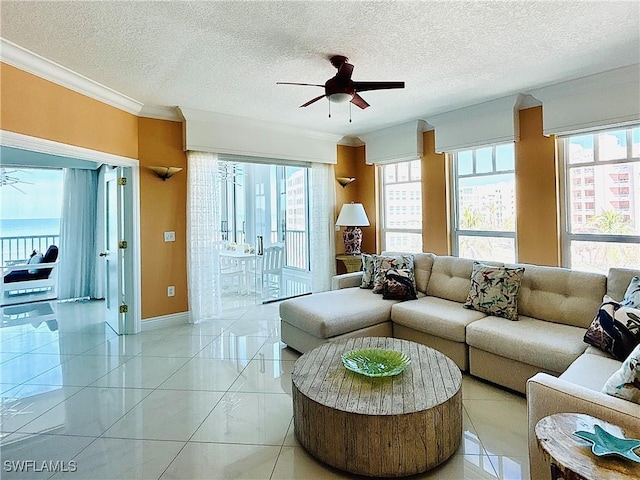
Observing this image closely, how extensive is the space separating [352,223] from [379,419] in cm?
385

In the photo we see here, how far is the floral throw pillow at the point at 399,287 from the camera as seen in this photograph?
151 inches

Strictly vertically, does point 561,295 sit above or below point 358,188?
below

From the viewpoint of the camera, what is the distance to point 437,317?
10.6 ft

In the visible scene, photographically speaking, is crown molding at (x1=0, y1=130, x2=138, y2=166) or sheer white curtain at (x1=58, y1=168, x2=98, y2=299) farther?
sheer white curtain at (x1=58, y1=168, x2=98, y2=299)

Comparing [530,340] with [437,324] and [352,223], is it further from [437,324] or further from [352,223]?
[352,223]


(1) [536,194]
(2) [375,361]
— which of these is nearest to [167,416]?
(2) [375,361]

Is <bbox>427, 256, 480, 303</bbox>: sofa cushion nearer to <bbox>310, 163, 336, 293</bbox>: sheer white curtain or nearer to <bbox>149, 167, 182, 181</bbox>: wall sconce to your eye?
<bbox>310, 163, 336, 293</bbox>: sheer white curtain

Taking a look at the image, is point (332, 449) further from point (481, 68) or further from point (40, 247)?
point (40, 247)

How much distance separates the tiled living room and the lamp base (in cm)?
5

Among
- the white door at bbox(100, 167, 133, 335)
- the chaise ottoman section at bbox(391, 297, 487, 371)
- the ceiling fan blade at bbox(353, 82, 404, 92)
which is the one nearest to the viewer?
the ceiling fan blade at bbox(353, 82, 404, 92)

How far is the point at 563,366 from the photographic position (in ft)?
7.91

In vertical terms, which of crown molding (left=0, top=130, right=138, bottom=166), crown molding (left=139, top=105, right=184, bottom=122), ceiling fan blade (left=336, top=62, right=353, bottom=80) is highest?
crown molding (left=139, top=105, right=184, bottom=122)

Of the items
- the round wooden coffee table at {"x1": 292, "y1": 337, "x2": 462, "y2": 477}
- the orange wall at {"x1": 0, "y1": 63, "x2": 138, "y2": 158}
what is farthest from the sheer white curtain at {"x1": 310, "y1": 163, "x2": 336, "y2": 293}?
the round wooden coffee table at {"x1": 292, "y1": 337, "x2": 462, "y2": 477}

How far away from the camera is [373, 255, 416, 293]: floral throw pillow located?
13.3 feet
